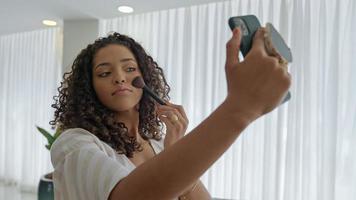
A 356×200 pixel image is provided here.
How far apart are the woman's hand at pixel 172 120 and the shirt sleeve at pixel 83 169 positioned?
0.49 ft

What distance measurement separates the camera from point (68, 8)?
3195 mm

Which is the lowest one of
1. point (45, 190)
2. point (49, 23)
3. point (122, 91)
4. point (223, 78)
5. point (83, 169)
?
point (45, 190)

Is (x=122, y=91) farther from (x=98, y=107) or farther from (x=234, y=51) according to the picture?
(x=234, y=51)

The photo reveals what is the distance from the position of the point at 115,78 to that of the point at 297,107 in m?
2.00

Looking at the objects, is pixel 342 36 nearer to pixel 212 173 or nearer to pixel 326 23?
pixel 326 23

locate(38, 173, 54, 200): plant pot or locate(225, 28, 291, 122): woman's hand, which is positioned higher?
locate(225, 28, 291, 122): woman's hand

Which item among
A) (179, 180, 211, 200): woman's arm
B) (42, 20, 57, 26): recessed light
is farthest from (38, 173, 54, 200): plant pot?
(179, 180, 211, 200): woman's arm

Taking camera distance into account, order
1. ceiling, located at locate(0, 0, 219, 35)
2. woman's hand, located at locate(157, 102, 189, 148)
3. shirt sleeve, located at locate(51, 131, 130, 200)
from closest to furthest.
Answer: shirt sleeve, located at locate(51, 131, 130, 200) < woman's hand, located at locate(157, 102, 189, 148) < ceiling, located at locate(0, 0, 219, 35)

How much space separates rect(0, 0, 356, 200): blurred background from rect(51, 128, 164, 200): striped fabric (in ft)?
6.74

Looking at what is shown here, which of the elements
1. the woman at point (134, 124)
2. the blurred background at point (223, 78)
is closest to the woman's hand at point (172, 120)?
the woman at point (134, 124)

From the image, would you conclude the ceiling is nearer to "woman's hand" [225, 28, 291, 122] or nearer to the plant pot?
the plant pot

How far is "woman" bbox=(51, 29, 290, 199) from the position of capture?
37cm

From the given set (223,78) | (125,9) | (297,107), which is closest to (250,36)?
(297,107)

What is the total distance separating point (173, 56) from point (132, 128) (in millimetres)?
2296
